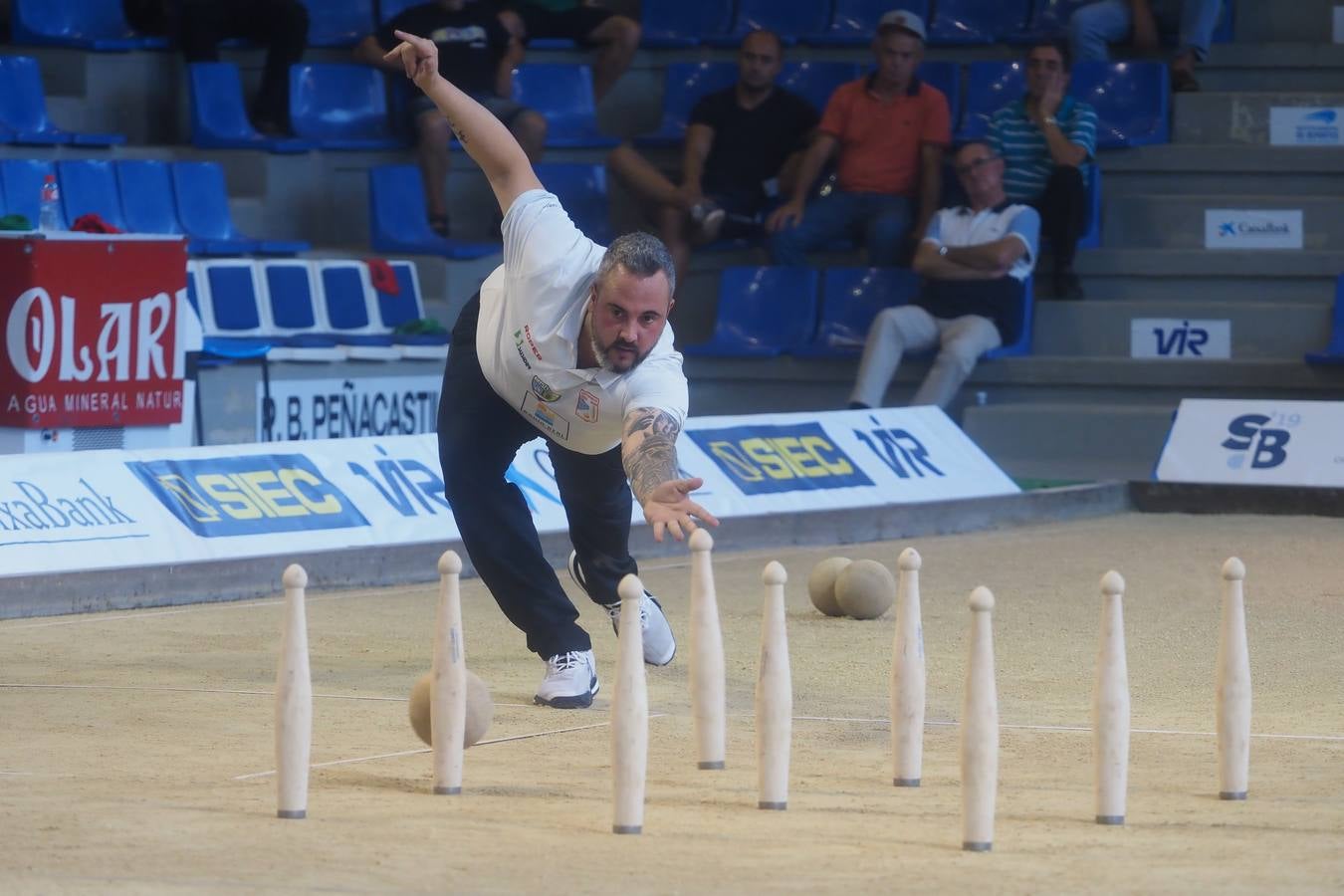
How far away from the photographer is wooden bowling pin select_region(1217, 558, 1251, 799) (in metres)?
5.23

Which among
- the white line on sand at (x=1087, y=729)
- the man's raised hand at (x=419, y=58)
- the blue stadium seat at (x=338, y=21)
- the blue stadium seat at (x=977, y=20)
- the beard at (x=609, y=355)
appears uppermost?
the man's raised hand at (x=419, y=58)

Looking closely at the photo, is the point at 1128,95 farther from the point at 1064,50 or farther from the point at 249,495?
the point at 249,495

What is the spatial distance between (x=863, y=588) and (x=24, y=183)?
653cm

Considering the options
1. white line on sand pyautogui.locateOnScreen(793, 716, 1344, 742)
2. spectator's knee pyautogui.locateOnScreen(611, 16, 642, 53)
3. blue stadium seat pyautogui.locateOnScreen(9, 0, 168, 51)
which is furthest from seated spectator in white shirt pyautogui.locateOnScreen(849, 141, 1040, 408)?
white line on sand pyautogui.locateOnScreen(793, 716, 1344, 742)

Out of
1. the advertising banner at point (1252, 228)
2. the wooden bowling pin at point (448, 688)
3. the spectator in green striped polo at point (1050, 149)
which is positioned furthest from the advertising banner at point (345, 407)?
the wooden bowling pin at point (448, 688)

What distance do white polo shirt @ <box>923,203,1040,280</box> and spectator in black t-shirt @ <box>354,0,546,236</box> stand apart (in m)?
2.81

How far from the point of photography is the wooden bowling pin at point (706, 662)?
5375mm

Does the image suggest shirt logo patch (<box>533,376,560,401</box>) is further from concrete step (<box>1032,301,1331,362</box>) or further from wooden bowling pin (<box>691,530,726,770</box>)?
concrete step (<box>1032,301,1331,362</box>)

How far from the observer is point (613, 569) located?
7203 mm

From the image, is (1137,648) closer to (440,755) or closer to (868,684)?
(868,684)

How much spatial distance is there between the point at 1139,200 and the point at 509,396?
32.4 feet

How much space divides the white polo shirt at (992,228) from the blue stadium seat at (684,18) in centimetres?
345

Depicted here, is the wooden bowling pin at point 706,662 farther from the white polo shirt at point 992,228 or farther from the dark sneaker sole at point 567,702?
the white polo shirt at point 992,228

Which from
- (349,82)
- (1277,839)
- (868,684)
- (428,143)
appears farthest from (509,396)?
(349,82)
